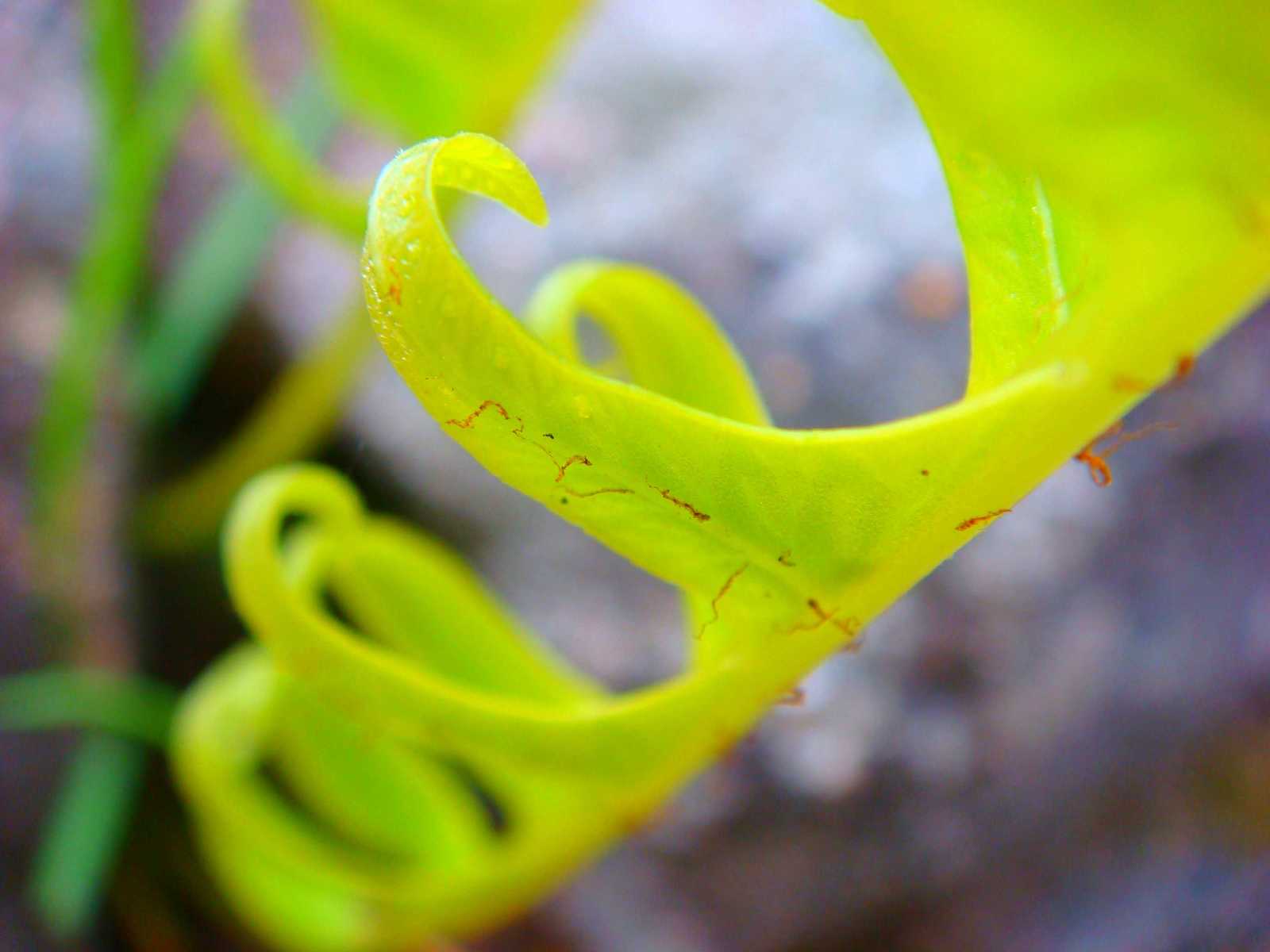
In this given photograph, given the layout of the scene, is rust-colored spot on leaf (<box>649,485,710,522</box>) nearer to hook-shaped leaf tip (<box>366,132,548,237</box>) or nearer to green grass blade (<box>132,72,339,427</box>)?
hook-shaped leaf tip (<box>366,132,548,237</box>)

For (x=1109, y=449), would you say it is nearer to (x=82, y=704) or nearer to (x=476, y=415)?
(x=476, y=415)

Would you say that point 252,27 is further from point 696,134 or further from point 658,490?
point 658,490

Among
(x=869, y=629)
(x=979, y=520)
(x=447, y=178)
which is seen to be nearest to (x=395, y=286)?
(x=447, y=178)

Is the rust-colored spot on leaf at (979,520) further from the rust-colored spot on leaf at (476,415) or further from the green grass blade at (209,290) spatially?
the green grass blade at (209,290)

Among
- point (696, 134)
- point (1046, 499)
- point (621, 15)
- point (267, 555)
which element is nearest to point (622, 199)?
point (696, 134)

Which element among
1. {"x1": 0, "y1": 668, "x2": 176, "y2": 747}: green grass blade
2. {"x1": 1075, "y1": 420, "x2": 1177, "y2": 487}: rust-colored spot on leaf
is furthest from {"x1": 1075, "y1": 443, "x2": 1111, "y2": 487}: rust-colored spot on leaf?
{"x1": 0, "y1": 668, "x2": 176, "y2": 747}: green grass blade

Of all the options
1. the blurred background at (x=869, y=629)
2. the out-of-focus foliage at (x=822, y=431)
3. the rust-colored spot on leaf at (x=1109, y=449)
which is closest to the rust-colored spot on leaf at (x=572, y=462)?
the out-of-focus foliage at (x=822, y=431)
